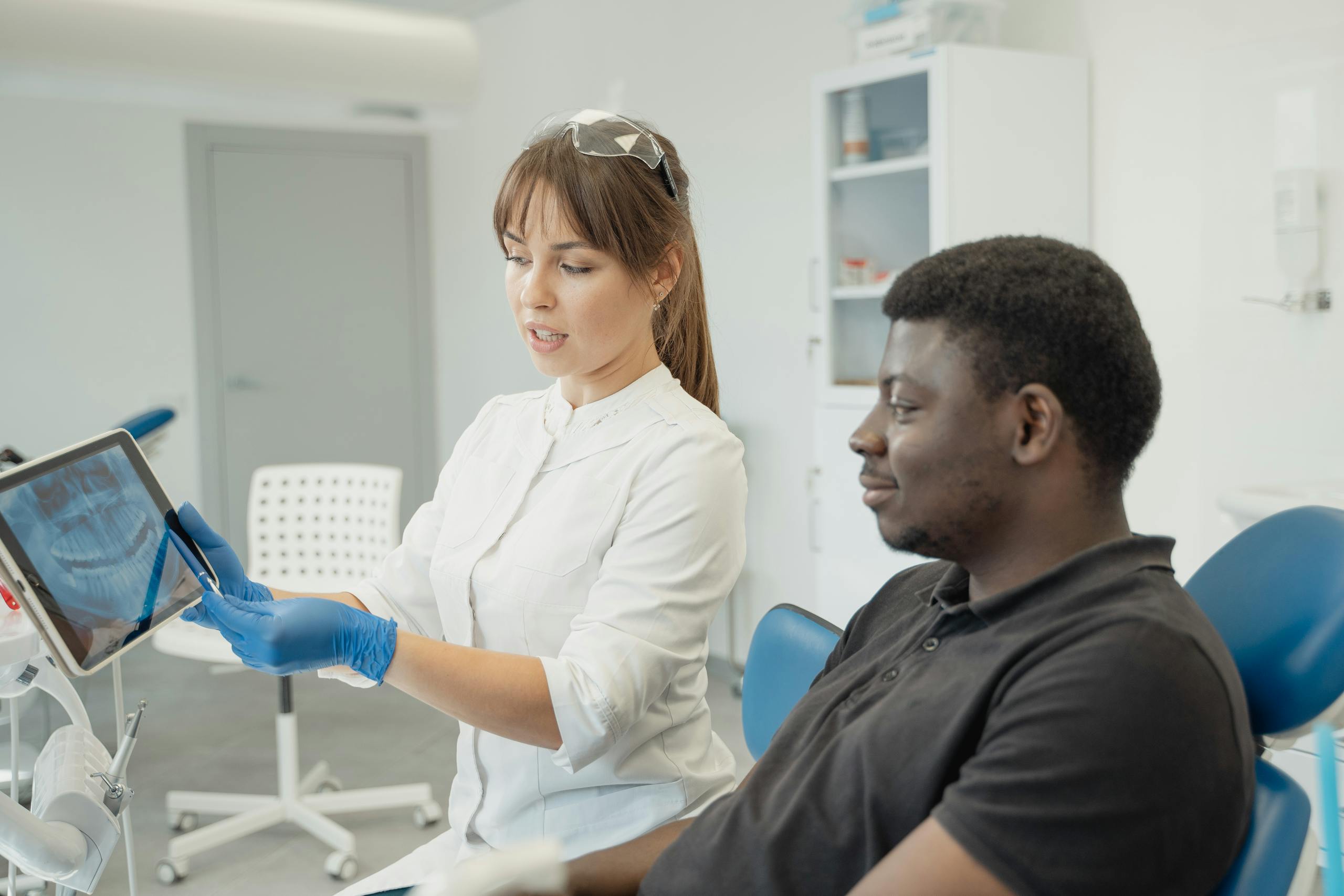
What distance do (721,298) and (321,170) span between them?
92.2 inches

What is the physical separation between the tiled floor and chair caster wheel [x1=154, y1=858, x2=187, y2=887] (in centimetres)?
2

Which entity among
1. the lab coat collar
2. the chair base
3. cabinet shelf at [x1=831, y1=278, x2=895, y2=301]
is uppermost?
cabinet shelf at [x1=831, y1=278, x2=895, y2=301]

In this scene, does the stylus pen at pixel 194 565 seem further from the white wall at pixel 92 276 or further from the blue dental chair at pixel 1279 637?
the white wall at pixel 92 276

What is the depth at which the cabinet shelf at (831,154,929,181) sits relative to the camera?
2811 millimetres

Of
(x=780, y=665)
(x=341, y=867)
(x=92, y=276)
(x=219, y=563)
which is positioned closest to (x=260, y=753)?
(x=341, y=867)

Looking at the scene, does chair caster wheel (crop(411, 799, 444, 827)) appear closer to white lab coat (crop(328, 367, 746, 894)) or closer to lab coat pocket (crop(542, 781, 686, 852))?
white lab coat (crop(328, 367, 746, 894))

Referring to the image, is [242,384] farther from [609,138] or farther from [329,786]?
[609,138]

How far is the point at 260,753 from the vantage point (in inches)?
130

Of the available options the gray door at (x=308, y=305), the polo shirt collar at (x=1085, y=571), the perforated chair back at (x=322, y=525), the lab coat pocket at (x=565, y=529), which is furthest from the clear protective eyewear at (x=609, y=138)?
the gray door at (x=308, y=305)

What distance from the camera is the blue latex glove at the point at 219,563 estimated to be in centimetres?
122

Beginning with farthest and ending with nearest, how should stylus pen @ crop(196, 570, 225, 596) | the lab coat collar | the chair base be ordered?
the chair base
the lab coat collar
stylus pen @ crop(196, 570, 225, 596)

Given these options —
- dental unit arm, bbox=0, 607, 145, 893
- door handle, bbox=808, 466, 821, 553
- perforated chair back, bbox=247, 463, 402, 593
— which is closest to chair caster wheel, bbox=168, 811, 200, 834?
perforated chair back, bbox=247, 463, 402, 593

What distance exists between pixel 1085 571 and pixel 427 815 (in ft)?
7.61

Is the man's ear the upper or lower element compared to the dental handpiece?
upper
